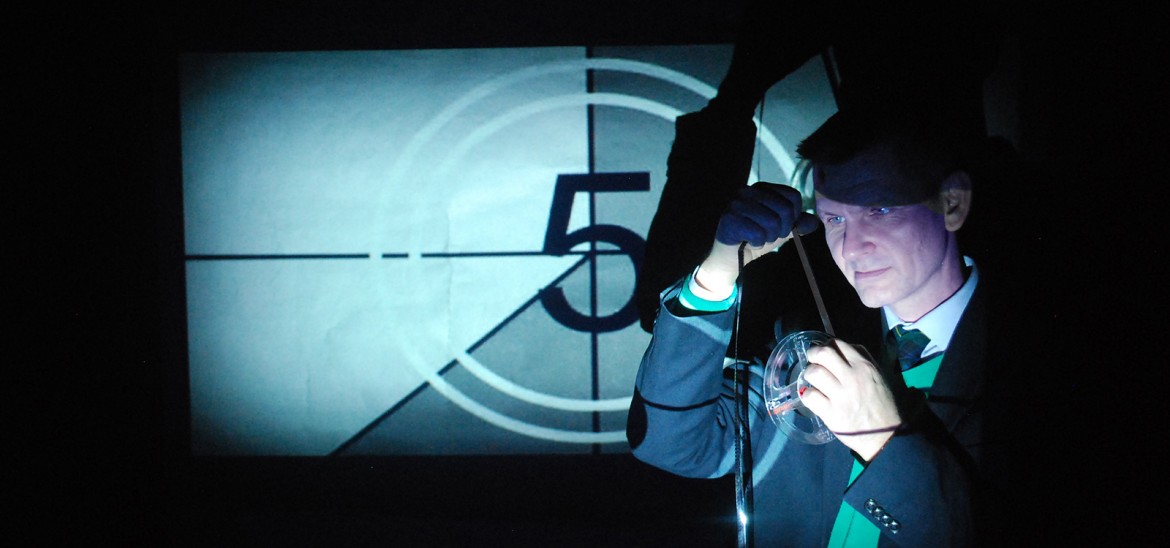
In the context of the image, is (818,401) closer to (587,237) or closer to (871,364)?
(871,364)

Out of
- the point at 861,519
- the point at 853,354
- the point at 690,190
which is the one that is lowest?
the point at 861,519

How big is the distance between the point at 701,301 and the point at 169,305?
2.10 meters

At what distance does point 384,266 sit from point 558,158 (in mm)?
768

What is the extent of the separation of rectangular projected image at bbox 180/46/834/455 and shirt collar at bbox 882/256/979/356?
815 mm

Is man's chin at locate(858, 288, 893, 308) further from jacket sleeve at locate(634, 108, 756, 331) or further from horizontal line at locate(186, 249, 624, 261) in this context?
horizontal line at locate(186, 249, 624, 261)

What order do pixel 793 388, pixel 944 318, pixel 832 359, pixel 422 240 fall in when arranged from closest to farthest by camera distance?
pixel 832 359, pixel 793 388, pixel 944 318, pixel 422 240

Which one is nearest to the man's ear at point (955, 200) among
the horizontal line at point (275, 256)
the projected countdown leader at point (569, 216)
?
the projected countdown leader at point (569, 216)

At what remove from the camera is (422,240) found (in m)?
1.97

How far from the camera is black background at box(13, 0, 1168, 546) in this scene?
1843mm

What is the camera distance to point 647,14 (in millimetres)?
1869

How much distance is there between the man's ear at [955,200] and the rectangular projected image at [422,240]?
0.72 metres

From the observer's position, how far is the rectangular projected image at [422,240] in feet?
6.31

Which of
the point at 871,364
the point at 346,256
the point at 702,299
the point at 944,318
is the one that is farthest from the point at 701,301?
the point at 346,256

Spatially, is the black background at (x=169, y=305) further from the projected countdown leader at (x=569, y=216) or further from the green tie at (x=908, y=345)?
the green tie at (x=908, y=345)
